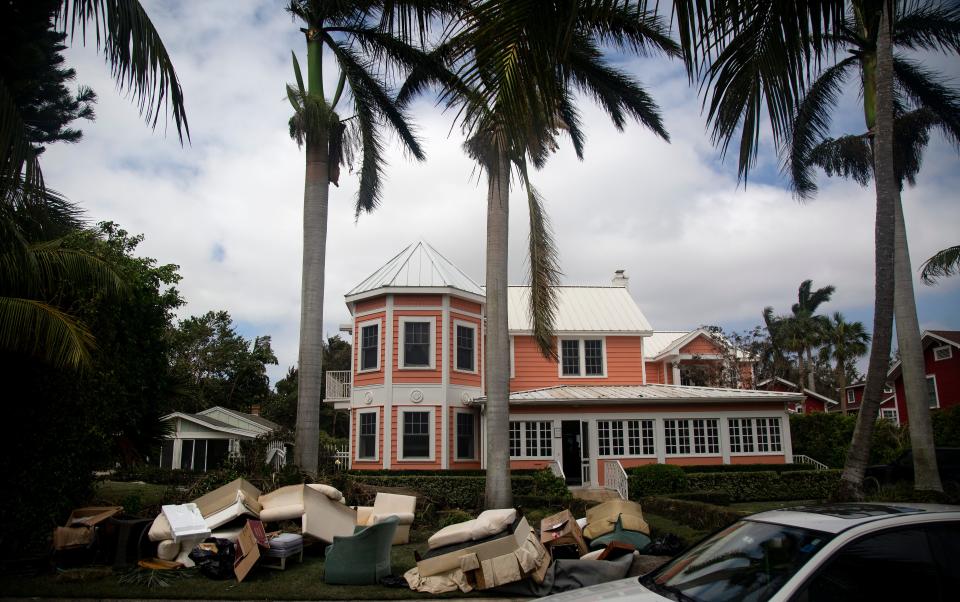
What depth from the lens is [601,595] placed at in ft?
14.1

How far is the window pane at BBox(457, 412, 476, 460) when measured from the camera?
23.7 meters

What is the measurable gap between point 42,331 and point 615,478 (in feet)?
54.5

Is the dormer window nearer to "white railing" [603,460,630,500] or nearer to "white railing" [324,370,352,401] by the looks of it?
"white railing" [603,460,630,500]

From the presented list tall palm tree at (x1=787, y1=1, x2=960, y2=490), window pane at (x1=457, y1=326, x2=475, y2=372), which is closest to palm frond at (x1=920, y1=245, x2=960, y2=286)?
tall palm tree at (x1=787, y1=1, x2=960, y2=490)

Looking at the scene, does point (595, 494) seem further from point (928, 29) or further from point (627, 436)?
point (928, 29)

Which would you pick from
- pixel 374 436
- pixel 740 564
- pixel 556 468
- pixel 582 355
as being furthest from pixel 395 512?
pixel 582 355

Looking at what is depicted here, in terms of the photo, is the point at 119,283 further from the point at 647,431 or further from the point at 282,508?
the point at 647,431

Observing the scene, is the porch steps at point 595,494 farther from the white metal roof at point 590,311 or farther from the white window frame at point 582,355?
the white metal roof at point 590,311

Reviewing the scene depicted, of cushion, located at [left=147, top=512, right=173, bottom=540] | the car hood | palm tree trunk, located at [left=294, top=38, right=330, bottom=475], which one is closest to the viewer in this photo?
the car hood

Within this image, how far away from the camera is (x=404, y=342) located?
23.8 m

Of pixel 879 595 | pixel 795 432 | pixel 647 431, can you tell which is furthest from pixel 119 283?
pixel 795 432

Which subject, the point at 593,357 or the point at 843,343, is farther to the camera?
the point at 843,343

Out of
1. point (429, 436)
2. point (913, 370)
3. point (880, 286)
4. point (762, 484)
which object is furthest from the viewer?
point (429, 436)

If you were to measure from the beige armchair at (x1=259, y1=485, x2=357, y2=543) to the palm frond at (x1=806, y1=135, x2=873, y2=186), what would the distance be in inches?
613
